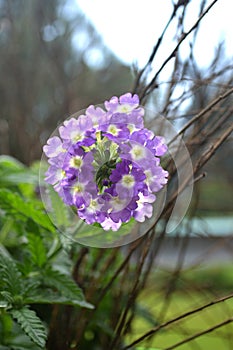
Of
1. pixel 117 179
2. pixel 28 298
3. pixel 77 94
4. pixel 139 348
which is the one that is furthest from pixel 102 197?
pixel 77 94

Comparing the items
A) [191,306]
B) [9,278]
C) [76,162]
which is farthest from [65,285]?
[191,306]

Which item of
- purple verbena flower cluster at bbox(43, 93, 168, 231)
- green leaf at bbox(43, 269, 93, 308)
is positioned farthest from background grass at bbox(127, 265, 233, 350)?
purple verbena flower cluster at bbox(43, 93, 168, 231)

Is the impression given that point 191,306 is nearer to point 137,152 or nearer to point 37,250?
point 37,250

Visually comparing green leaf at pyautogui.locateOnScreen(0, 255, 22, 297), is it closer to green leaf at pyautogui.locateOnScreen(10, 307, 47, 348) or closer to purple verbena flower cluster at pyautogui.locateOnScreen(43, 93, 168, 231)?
green leaf at pyautogui.locateOnScreen(10, 307, 47, 348)

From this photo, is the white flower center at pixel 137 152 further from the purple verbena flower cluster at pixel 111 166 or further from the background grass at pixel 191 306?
the background grass at pixel 191 306

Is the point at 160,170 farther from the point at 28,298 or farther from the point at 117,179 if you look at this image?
the point at 28,298

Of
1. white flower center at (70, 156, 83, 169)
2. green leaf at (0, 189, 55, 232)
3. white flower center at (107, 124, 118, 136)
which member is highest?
white flower center at (107, 124, 118, 136)

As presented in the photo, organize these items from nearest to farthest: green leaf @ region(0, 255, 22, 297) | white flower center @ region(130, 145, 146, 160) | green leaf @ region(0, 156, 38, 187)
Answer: white flower center @ region(130, 145, 146, 160)
green leaf @ region(0, 255, 22, 297)
green leaf @ region(0, 156, 38, 187)
